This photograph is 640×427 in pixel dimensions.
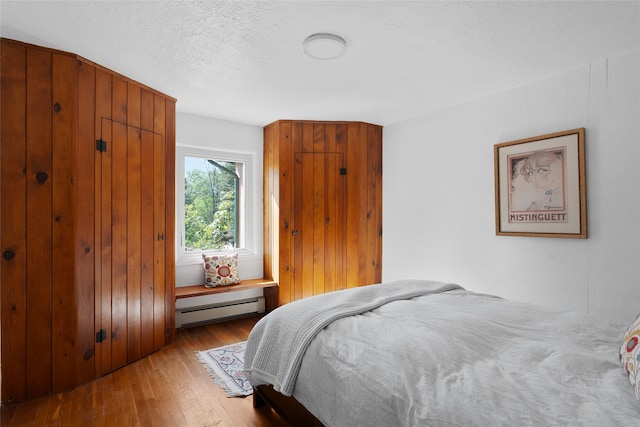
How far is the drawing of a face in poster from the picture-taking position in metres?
2.60

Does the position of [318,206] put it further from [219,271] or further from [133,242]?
[133,242]

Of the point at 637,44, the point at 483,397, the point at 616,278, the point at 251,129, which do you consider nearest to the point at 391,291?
the point at 483,397

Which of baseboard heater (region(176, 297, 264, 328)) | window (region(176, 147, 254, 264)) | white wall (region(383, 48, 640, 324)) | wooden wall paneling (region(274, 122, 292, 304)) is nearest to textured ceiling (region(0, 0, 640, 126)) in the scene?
white wall (region(383, 48, 640, 324))

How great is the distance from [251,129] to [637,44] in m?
3.46

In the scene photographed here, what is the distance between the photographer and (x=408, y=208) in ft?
12.6

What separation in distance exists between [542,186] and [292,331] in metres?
2.32

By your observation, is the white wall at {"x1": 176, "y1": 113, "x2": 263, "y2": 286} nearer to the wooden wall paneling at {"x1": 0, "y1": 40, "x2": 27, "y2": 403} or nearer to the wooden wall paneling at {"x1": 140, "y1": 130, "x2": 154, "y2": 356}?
the wooden wall paneling at {"x1": 140, "y1": 130, "x2": 154, "y2": 356}

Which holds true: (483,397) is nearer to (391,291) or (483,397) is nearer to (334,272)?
(391,291)

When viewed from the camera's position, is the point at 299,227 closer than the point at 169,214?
No

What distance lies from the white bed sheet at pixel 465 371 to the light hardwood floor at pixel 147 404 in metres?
0.76

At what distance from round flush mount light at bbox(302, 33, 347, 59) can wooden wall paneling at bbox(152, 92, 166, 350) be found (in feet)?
5.11

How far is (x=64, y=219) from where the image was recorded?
2254 mm

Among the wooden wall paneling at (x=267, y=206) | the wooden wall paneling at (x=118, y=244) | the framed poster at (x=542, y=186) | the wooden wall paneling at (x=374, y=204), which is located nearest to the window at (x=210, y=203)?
the wooden wall paneling at (x=267, y=206)

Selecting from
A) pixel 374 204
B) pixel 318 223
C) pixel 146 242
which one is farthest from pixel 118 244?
pixel 374 204
